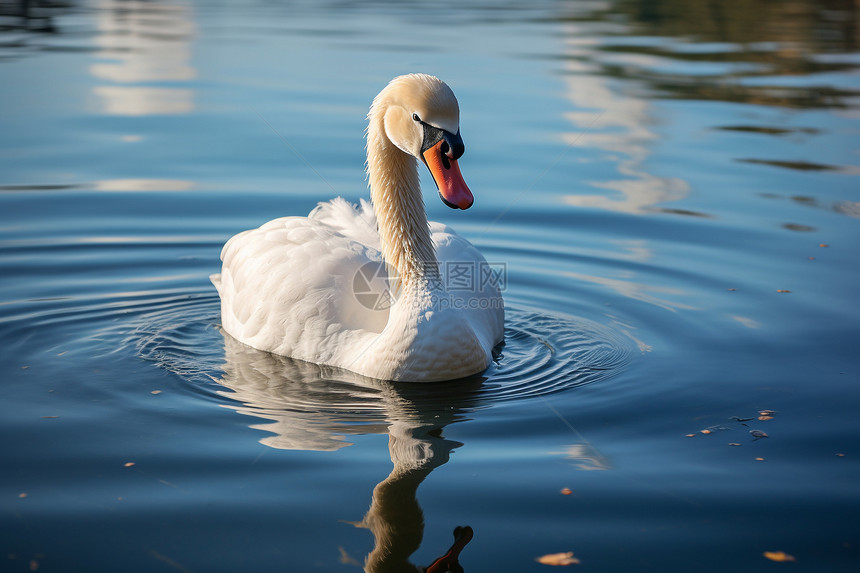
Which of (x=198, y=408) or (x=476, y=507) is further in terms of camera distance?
(x=198, y=408)

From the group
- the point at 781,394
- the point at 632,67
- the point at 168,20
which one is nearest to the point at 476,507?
the point at 781,394

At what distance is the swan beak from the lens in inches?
242

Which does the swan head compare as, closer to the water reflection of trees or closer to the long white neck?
the long white neck

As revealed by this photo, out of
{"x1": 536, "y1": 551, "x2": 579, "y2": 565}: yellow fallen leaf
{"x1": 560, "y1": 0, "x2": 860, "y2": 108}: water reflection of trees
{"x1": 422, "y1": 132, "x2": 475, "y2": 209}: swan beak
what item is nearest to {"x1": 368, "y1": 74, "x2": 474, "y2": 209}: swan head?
{"x1": 422, "y1": 132, "x2": 475, "y2": 209}: swan beak

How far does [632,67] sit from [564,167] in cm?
845

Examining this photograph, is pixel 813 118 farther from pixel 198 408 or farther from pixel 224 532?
pixel 224 532

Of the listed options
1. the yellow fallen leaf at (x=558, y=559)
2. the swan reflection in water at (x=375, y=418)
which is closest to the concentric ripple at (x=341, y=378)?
the swan reflection in water at (x=375, y=418)

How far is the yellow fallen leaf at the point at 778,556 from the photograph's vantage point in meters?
4.36

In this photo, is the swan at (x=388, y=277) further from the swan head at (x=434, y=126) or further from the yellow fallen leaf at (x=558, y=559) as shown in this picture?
the yellow fallen leaf at (x=558, y=559)

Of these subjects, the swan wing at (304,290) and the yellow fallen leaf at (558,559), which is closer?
the yellow fallen leaf at (558,559)

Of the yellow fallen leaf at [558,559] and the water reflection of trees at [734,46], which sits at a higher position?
the water reflection of trees at [734,46]

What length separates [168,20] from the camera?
1145 inches

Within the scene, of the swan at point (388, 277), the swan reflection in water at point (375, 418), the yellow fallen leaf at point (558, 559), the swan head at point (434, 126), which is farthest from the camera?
the swan at point (388, 277)

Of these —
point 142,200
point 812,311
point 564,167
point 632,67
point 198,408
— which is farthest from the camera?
point 632,67
